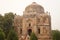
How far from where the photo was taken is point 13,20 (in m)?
65.4

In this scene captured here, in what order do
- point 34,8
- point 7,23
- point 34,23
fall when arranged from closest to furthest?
point 34,23 → point 34,8 → point 7,23

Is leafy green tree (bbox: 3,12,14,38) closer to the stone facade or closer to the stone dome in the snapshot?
the stone facade

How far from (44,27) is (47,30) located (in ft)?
2.90

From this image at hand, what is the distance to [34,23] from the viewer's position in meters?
61.4

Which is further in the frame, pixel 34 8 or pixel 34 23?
pixel 34 8

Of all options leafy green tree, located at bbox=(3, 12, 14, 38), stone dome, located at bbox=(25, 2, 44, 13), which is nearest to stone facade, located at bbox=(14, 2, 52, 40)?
stone dome, located at bbox=(25, 2, 44, 13)

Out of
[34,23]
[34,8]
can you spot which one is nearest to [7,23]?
[34,23]

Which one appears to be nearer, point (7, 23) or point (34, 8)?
point (34, 8)

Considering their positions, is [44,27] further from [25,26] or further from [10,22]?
[10,22]

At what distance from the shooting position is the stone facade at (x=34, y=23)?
6059 cm

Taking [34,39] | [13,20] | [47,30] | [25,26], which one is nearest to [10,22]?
[13,20]

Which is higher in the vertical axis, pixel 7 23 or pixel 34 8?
pixel 34 8

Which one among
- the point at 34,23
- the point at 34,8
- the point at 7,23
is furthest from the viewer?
the point at 7,23

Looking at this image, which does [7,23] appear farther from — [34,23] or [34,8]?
[34,8]
